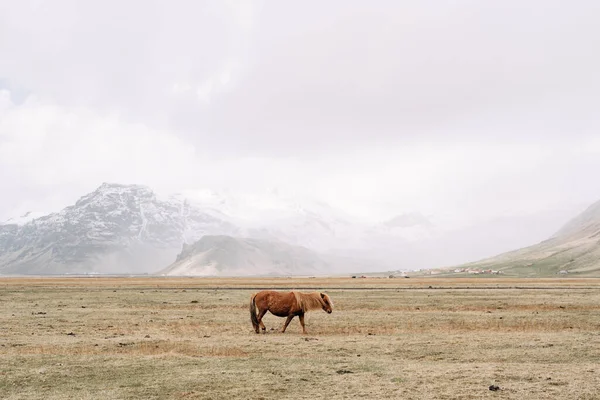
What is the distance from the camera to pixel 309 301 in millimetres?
30797

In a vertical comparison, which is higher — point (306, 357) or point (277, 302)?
point (277, 302)

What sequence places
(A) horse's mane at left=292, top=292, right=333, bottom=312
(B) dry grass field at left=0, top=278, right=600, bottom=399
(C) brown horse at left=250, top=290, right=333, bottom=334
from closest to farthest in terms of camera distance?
(B) dry grass field at left=0, top=278, right=600, bottom=399, (C) brown horse at left=250, top=290, right=333, bottom=334, (A) horse's mane at left=292, top=292, right=333, bottom=312

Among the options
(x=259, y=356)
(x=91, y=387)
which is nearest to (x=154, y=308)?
(x=259, y=356)

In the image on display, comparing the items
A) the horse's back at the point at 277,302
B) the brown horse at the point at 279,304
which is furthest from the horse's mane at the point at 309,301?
the horse's back at the point at 277,302

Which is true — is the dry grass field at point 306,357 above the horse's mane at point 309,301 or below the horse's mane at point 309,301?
below

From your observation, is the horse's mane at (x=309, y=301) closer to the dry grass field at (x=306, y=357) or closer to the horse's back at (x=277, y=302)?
the horse's back at (x=277, y=302)

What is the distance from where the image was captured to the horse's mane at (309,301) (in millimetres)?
30297

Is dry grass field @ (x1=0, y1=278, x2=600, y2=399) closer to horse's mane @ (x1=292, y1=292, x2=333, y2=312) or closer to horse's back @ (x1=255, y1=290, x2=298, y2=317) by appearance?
horse's back @ (x1=255, y1=290, x2=298, y2=317)

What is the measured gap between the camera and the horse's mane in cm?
3030

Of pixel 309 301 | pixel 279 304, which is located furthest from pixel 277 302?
pixel 309 301

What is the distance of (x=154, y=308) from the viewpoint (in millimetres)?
46969

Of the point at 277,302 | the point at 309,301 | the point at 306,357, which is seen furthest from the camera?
the point at 309,301

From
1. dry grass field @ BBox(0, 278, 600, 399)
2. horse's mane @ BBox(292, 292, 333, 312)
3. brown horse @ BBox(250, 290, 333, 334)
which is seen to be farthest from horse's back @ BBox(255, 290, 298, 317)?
dry grass field @ BBox(0, 278, 600, 399)

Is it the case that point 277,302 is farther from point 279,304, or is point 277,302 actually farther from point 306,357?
point 306,357
